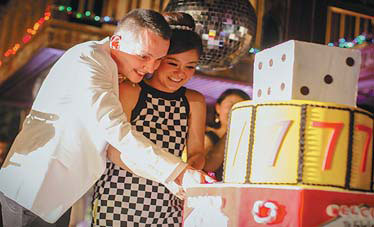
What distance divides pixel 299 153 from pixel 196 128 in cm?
92

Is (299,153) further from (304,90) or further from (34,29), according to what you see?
(34,29)

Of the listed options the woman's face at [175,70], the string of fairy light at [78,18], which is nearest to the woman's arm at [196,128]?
the woman's face at [175,70]

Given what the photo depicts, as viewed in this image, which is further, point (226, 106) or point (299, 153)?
point (226, 106)

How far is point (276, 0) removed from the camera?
5.18 m

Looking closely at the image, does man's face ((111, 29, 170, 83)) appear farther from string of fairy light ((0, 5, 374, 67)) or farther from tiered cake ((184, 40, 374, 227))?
string of fairy light ((0, 5, 374, 67))

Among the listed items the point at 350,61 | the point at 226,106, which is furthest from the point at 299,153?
the point at 226,106

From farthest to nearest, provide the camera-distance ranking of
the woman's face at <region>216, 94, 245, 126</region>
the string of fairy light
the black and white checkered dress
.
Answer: the string of fairy light < the woman's face at <region>216, 94, 245, 126</region> < the black and white checkered dress

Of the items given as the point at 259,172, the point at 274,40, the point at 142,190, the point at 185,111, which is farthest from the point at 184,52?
the point at 274,40

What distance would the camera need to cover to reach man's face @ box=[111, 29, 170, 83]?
184 centimetres

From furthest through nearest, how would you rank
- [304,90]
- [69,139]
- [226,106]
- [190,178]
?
[226,106]
[69,139]
[190,178]
[304,90]

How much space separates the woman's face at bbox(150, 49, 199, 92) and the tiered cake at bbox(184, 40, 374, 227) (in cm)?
64

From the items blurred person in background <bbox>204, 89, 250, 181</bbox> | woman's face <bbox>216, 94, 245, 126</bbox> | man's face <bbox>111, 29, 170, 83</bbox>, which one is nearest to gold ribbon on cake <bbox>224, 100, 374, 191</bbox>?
man's face <bbox>111, 29, 170, 83</bbox>

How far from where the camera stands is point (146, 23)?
1.86 meters

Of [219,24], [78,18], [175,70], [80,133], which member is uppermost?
[78,18]
